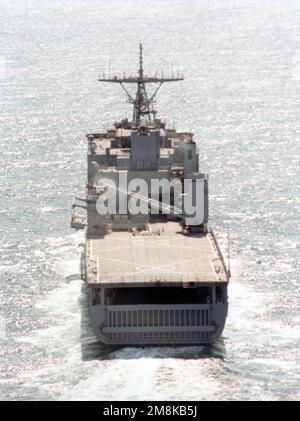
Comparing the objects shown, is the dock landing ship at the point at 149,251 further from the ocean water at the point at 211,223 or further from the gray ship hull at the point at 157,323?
the ocean water at the point at 211,223

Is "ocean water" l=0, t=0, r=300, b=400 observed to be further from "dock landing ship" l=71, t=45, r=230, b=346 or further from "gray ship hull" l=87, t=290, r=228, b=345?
"dock landing ship" l=71, t=45, r=230, b=346

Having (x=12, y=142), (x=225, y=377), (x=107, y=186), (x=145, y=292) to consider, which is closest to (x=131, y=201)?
(x=107, y=186)

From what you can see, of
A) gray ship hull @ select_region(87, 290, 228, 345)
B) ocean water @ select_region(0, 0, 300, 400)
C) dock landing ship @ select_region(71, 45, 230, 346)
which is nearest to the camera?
ocean water @ select_region(0, 0, 300, 400)

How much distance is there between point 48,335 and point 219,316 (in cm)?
1097

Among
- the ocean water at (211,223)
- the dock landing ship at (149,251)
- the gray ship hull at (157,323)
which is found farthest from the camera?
the dock landing ship at (149,251)

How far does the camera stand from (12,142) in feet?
438

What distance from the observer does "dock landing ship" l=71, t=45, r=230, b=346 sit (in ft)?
243

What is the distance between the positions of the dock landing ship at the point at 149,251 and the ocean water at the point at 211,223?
1.63 meters

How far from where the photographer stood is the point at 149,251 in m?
80.3

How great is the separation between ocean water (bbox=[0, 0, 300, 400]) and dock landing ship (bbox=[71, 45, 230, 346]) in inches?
64.3

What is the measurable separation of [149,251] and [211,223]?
21519 mm

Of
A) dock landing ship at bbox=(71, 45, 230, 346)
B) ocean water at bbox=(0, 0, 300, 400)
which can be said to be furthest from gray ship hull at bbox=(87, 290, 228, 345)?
ocean water at bbox=(0, 0, 300, 400)

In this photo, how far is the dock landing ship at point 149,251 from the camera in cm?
7400

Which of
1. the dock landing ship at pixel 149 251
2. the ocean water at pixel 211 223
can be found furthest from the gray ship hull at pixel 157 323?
the ocean water at pixel 211 223
